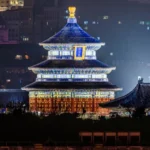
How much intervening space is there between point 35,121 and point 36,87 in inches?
854

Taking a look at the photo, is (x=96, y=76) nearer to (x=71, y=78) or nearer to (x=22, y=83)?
(x=71, y=78)

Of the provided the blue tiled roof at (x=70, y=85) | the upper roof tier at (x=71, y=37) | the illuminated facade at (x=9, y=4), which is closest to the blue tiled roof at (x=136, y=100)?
the blue tiled roof at (x=70, y=85)

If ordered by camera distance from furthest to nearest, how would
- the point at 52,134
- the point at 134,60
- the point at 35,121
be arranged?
the point at 134,60, the point at 35,121, the point at 52,134

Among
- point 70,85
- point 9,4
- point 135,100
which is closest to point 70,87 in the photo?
point 70,85

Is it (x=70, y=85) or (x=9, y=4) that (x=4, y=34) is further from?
(x=70, y=85)

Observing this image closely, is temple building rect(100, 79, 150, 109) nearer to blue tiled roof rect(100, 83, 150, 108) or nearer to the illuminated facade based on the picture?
blue tiled roof rect(100, 83, 150, 108)

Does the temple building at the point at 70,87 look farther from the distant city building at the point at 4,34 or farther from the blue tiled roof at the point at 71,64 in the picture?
the distant city building at the point at 4,34

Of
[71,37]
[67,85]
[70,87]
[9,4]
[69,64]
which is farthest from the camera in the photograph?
[9,4]

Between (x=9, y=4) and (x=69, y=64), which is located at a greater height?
(x=69, y=64)

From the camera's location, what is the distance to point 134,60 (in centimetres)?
12962

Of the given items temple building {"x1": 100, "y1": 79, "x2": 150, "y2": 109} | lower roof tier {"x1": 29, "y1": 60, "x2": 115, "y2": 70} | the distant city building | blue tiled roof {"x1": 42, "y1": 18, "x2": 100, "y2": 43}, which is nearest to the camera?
temple building {"x1": 100, "y1": 79, "x2": 150, "y2": 109}

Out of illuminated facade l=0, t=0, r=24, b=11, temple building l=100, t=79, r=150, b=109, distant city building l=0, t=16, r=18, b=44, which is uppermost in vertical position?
temple building l=100, t=79, r=150, b=109

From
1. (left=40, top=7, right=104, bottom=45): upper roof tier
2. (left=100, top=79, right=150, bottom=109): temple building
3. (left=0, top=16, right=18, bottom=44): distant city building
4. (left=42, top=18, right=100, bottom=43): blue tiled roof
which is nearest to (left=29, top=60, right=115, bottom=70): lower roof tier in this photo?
(left=40, top=7, right=104, bottom=45): upper roof tier

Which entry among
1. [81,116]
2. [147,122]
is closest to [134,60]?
[81,116]
